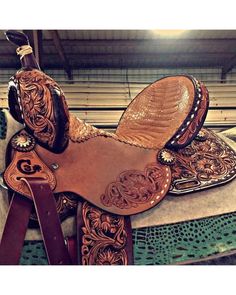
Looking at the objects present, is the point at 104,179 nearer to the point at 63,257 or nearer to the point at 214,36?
the point at 63,257

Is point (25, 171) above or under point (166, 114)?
under

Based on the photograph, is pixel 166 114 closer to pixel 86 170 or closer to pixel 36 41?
pixel 86 170

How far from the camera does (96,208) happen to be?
632 millimetres

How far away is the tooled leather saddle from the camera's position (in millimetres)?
580

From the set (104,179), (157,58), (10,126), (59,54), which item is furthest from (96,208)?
(157,58)

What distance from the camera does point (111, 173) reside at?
0.69m

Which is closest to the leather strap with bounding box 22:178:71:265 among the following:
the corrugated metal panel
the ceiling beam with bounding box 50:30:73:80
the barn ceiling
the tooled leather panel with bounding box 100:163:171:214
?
the tooled leather panel with bounding box 100:163:171:214

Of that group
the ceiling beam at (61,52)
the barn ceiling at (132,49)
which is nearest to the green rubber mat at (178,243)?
the barn ceiling at (132,49)

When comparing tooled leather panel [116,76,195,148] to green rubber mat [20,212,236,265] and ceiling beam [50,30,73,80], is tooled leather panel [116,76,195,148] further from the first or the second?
ceiling beam [50,30,73,80]

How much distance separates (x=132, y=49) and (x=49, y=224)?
8.89 feet

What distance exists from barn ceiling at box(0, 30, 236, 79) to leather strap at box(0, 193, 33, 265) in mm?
2016

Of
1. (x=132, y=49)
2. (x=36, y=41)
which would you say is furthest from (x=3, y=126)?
(x=132, y=49)

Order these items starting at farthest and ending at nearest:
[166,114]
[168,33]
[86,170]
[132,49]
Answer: [132,49]
[168,33]
[166,114]
[86,170]

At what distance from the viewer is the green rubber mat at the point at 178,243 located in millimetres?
600
